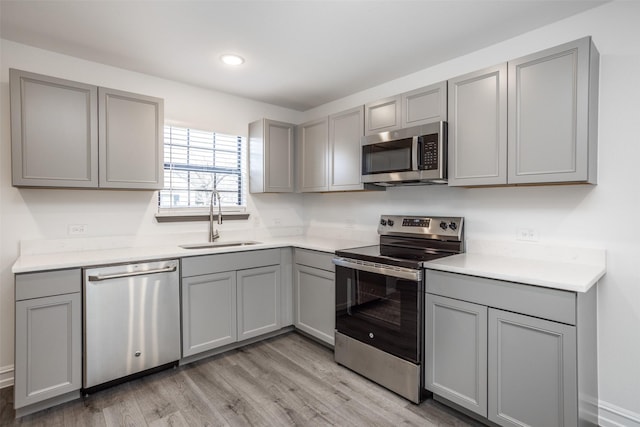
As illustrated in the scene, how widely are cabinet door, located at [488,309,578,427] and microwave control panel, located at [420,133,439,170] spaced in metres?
1.04

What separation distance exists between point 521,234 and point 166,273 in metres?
2.55

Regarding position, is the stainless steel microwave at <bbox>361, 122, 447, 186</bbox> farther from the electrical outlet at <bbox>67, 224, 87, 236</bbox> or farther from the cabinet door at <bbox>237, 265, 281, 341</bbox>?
the electrical outlet at <bbox>67, 224, 87, 236</bbox>

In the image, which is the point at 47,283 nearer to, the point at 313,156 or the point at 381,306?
the point at 381,306

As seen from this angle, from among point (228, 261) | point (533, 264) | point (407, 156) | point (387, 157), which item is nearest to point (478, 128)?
point (407, 156)

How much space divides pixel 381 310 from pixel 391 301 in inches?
4.9

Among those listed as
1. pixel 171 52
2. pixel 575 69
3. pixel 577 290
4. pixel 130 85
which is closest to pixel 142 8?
pixel 171 52

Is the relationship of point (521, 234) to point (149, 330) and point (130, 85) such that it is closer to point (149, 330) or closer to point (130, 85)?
point (149, 330)

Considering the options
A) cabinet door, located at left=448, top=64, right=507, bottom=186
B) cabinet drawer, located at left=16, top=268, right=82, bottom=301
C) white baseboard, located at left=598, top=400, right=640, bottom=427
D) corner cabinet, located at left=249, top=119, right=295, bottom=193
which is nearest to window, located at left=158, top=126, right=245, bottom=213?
corner cabinet, located at left=249, top=119, right=295, bottom=193

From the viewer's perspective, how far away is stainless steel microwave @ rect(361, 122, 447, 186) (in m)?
2.32

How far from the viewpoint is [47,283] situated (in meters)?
2.03

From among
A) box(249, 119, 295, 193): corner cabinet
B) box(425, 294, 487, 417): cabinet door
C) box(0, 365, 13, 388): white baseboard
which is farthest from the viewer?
box(249, 119, 295, 193): corner cabinet

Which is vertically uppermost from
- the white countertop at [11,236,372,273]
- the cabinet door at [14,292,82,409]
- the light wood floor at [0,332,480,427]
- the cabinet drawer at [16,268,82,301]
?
the white countertop at [11,236,372,273]

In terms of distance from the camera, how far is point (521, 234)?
2258 mm

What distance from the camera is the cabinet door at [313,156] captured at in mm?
3295
